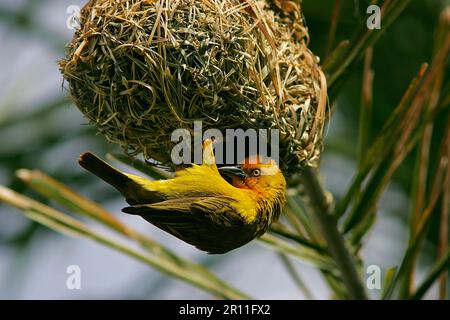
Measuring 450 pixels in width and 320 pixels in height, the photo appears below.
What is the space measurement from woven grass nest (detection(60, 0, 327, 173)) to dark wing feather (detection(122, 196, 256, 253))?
0.63 feet

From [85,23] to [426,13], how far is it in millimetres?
2045

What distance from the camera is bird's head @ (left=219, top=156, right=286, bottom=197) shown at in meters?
2.16

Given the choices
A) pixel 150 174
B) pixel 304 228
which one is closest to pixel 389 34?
pixel 304 228

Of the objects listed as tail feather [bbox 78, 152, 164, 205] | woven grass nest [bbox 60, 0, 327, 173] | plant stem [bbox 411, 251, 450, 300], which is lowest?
plant stem [bbox 411, 251, 450, 300]

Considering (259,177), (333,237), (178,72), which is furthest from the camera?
(333,237)

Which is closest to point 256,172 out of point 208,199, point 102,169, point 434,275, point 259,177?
point 259,177

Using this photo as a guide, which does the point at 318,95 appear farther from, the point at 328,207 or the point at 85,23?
the point at 85,23

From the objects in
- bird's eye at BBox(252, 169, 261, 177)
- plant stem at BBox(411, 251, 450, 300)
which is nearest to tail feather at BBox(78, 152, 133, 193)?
bird's eye at BBox(252, 169, 261, 177)

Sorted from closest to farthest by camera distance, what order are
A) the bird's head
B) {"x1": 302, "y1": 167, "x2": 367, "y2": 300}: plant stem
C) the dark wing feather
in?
the dark wing feather < the bird's head < {"x1": 302, "y1": 167, "x2": 367, "y2": 300}: plant stem

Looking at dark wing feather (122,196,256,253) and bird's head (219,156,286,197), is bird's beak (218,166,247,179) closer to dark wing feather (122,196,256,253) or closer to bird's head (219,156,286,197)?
bird's head (219,156,286,197)

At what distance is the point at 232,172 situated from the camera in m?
2.23

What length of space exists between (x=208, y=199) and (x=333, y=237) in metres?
0.38

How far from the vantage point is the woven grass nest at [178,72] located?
81.4 inches

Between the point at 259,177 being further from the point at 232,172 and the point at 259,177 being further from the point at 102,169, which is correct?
the point at 102,169
